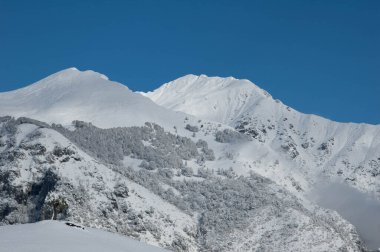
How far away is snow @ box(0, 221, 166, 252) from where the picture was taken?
232 feet

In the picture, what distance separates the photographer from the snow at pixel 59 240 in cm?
7081

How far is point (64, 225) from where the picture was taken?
82875mm

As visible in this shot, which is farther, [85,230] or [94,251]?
[85,230]

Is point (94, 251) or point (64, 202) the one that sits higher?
point (64, 202)

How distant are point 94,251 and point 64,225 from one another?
12240 millimetres

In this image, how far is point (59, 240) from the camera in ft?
245

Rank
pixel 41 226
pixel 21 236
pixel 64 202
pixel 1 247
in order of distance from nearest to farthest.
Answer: pixel 1 247, pixel 21 236, pixel 41 226, pixel 64 202

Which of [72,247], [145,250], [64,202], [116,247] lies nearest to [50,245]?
[72,247]

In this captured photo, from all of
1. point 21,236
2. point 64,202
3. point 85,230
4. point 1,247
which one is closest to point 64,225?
point 85,230

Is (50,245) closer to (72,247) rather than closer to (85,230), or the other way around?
(72,247)

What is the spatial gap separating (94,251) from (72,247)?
Result: 7.97ft

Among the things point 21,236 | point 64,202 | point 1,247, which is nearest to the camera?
point 1,247

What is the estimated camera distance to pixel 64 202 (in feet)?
656

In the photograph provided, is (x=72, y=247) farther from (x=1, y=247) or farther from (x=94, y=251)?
(x=1, y=247)
